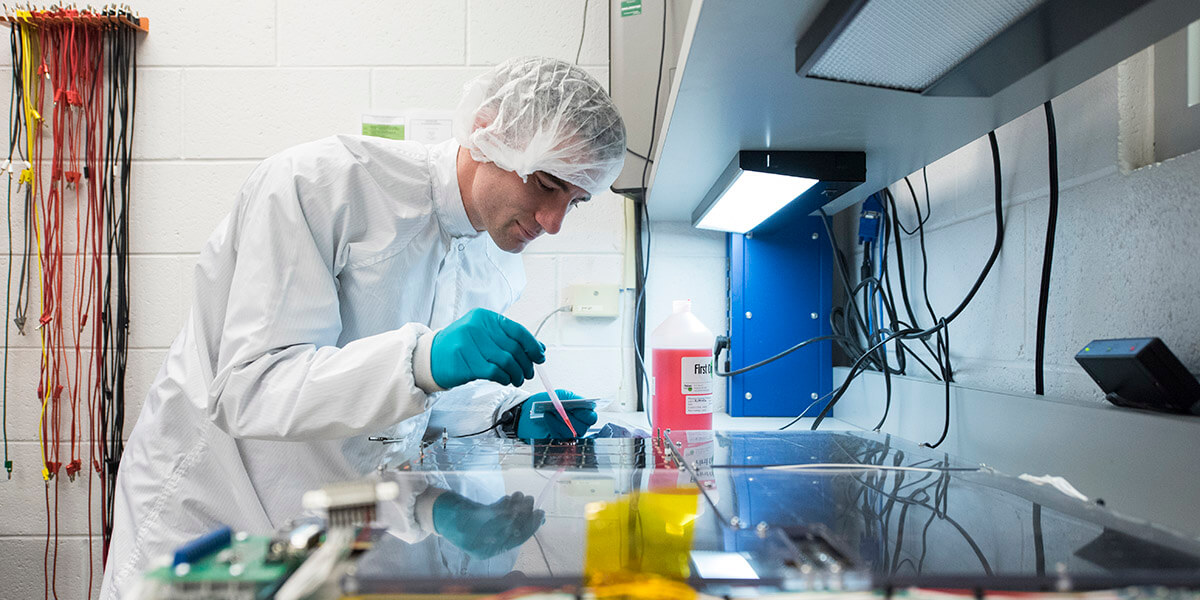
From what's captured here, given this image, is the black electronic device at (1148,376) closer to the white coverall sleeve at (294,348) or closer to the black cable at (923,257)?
the black cable at (923,257)

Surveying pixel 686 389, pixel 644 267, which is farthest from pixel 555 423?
pixel 644 267

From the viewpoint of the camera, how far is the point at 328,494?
0.44 m

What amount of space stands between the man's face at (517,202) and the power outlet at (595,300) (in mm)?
615

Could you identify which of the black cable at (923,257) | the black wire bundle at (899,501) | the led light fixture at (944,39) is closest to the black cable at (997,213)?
the black cable at (923,257)

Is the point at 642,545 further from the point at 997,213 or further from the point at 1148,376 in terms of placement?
the point at 997,213

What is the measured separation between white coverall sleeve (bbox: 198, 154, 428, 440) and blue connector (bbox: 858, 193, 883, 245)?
107cm

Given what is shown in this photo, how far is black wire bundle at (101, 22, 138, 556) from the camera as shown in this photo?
1844 millimetres

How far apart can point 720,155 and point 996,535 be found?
811mm

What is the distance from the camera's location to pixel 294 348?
100 centimetres

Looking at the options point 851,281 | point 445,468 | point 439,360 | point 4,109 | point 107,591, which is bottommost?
point 107,591

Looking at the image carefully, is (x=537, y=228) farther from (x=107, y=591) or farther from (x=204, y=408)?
(x=107, y=591)

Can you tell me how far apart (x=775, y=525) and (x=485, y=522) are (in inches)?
9.0

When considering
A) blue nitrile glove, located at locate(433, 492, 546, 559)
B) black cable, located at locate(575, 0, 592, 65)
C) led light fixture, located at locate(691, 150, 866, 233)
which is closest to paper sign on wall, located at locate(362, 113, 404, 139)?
black cable, located at locate(575, 0, 592, 65)

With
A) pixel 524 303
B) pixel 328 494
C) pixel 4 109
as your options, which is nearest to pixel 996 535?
pixel 328 494
